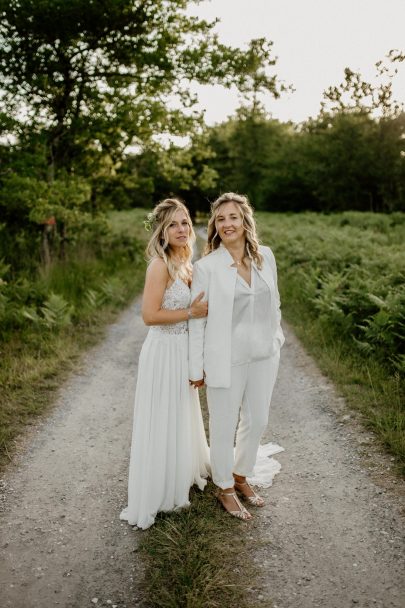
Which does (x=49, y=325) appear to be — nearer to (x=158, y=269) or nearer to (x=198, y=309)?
(x=158, y=269)

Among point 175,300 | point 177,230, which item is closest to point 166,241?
point 177,230

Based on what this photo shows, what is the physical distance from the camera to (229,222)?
146 inches

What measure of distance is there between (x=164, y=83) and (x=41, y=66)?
2.87m

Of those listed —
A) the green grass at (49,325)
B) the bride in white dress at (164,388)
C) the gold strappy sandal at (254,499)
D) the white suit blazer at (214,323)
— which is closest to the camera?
the white suit blazer at (214,323)

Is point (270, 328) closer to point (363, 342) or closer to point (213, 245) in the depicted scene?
point (213, 245)

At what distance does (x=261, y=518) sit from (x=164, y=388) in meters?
1.33

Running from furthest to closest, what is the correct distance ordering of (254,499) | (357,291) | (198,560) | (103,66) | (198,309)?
(103,66), (357,291), (254,499), (198,309), (198,560)

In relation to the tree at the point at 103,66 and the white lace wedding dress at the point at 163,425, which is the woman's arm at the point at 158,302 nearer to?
the white lace wedding dress at the point at 163,425

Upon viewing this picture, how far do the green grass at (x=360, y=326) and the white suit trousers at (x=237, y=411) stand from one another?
1473mm

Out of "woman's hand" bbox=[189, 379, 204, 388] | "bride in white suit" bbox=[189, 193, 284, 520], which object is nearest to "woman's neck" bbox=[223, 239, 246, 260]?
"bride in white suit" bbox=[189, 193, 284, 520]

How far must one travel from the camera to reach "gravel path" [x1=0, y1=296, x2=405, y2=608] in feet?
10.1

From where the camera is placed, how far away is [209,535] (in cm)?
353

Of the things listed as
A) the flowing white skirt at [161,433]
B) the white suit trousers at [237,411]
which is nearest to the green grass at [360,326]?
the white suit trousers at [237,411]

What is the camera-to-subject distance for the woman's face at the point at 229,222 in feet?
12.2
